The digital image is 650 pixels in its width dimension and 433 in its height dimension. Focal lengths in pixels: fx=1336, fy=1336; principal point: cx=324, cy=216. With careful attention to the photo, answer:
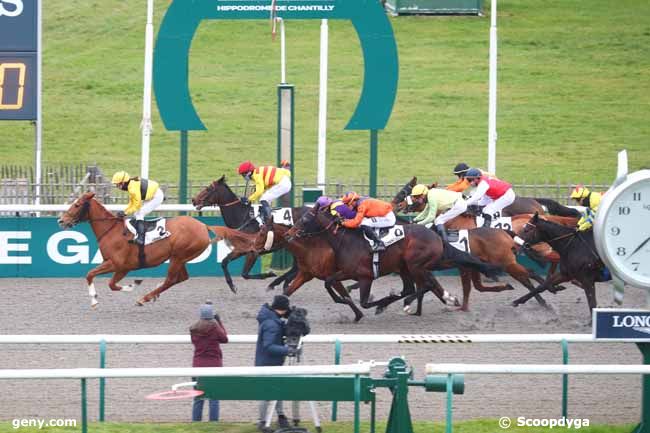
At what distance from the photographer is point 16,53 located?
1852 centimetres

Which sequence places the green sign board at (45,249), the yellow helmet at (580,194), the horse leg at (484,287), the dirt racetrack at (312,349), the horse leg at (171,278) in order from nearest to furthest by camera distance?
the dirt racetrack at (312,349), the horse leg at (171,278), the horse leg at (484,287), the yellow helmet at (580,194), the green sign board at (45,249)

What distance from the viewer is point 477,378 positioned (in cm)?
1117

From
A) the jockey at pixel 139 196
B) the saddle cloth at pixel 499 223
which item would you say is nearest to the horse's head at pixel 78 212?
the jockey at pixel 139 196

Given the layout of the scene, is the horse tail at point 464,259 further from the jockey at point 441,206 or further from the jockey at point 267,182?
the jockey at point 267,182

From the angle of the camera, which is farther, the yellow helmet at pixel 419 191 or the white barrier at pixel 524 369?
the yellow helmet at pixel 419 191

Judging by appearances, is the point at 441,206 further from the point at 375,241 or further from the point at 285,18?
the point at 285,18

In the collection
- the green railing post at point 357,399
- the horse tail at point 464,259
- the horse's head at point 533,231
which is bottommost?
the green railing post at point 357,399

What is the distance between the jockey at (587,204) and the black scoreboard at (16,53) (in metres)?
7.66

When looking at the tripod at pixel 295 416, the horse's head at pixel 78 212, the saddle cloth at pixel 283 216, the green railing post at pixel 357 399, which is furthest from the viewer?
the saddle cloth at pixel 283 216

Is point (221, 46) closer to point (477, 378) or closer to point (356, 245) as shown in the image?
point (356, 245)

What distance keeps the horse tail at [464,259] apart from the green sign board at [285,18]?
10.7ft

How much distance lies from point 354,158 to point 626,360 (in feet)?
55.3

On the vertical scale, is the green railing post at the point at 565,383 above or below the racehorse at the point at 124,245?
A: below

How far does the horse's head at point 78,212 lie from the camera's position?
613 inches
